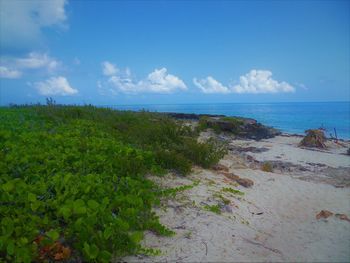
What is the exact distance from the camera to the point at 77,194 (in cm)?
489

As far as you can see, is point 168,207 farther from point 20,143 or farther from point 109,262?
point 20,143

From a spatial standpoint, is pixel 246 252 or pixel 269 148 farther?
pixel 269 148

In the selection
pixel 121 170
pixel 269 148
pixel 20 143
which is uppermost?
pixel 20 143

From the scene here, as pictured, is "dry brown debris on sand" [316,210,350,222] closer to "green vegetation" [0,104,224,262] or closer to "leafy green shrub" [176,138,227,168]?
Answer: "green vegetation" [0,104,224,262]

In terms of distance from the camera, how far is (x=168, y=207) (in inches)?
221

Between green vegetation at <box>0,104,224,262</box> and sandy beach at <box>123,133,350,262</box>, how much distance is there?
0.38m

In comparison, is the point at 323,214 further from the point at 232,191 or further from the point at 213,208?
the point at 213,208

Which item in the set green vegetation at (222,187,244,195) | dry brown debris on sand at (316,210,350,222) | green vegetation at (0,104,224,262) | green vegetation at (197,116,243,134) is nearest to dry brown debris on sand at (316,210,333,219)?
dry brown debris on sand at (316,210,350,222)

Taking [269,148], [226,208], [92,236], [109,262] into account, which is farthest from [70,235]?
[269,148]

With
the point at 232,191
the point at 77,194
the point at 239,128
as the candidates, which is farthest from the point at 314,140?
the point at 77,194

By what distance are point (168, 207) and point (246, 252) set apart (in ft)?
5.62

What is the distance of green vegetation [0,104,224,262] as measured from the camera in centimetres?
373

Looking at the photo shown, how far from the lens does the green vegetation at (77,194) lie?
3.73m

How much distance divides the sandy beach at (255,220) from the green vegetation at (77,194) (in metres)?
0.38
